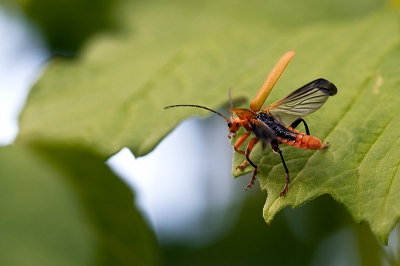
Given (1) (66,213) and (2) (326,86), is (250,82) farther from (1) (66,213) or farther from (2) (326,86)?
(1) (66,213)

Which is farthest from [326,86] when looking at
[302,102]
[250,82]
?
[250,82]

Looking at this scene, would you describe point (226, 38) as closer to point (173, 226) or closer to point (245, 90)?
point (245, 90)

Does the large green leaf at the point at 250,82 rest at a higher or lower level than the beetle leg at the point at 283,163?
higher

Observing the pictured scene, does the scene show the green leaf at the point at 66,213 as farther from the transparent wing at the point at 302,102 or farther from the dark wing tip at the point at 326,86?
the dark wing tip at the point at 326,86

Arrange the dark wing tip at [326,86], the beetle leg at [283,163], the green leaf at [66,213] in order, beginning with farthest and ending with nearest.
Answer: the green leaf at [66,213], the dark wing tip at [326,86], the beetle leg at [283,163]

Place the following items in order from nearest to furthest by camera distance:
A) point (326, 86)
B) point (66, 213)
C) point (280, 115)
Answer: point (326, 86) → point (280, 115) → point (66, 213)

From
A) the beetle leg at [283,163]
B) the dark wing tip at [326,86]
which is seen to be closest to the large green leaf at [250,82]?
the beetle leg at [283,163]

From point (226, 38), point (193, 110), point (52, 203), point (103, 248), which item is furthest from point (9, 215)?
point (226, 38)
